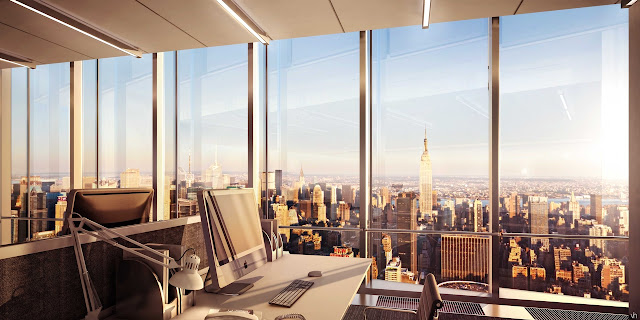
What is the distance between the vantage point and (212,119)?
13.8 ft

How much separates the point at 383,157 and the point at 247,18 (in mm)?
1819

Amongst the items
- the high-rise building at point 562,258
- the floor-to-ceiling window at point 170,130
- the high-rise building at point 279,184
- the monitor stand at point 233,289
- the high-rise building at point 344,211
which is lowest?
the high-rise building at point 562,258

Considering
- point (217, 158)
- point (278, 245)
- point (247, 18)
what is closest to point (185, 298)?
→ point (278, 245)

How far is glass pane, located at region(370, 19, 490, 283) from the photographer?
347 cm

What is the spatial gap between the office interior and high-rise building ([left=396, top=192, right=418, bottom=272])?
0.02 m

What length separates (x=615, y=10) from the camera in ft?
10.5

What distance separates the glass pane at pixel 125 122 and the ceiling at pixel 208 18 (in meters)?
0.73

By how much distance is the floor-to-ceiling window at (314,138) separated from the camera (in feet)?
12.3

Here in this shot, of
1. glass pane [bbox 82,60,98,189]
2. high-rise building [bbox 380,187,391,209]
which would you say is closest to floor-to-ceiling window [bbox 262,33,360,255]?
high-rise building [bbox 380,187,391,209]

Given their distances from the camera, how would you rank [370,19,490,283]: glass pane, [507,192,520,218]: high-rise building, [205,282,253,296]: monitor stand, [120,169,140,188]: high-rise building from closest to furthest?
[205,282,253,296]: monitor stand, [507,192,520,218]: high-rise building, [370,19,490,283]: glass pane, [120,169,140,188]: high-rise building

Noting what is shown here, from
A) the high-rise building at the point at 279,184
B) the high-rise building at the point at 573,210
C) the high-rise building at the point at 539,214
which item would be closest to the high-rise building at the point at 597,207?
the high-rise building at the point at 573,210

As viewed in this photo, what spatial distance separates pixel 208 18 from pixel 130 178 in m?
2.40

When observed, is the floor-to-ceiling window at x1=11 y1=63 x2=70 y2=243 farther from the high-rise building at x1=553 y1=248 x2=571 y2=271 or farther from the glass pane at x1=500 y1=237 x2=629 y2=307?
the high-rise building at x1=553 y1=248 x2=571 y2=271

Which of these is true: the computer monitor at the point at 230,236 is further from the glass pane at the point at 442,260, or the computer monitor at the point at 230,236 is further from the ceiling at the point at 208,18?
the glass pane at the point at 442,260
